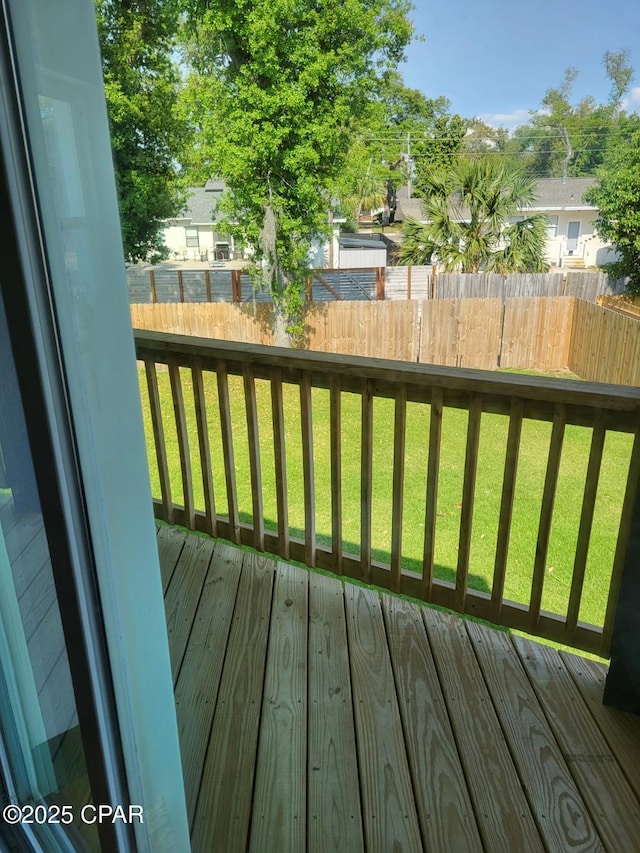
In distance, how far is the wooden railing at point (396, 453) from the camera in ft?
4.41

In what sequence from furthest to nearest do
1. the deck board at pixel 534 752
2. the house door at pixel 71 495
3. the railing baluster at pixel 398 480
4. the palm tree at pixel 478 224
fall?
1. the railing baluster at pixel 398 480
2. the deck board at pixel 534 752
3. the palm tree at pixel 478 224
4. the house door at pixel 71 495

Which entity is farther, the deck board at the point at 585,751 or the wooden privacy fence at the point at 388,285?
the deck board at the point at 585,751

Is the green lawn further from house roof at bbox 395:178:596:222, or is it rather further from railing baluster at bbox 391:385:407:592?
house roof at bbox 395:178:596:222

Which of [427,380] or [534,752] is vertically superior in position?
[427,380]

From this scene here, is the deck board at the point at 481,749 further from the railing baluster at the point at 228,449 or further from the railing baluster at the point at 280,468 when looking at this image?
the railing baluster at the point at 228,449

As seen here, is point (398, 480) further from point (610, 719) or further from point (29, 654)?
point (29, 654)

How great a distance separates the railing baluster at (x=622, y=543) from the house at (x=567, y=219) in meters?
0.56

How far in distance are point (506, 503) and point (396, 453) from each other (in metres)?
0.34

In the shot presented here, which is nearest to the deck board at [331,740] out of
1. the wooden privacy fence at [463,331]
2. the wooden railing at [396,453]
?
the wooden railing at [396,453]

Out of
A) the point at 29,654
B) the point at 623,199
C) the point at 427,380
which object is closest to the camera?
the point at 29,654

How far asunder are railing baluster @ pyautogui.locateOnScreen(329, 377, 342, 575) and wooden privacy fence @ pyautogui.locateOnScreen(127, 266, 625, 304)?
Answer: 533 millimetres

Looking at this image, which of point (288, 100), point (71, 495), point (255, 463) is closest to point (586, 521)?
point (255, 463)

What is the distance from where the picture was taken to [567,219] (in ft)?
2.85

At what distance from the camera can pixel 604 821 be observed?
3.66 feet
